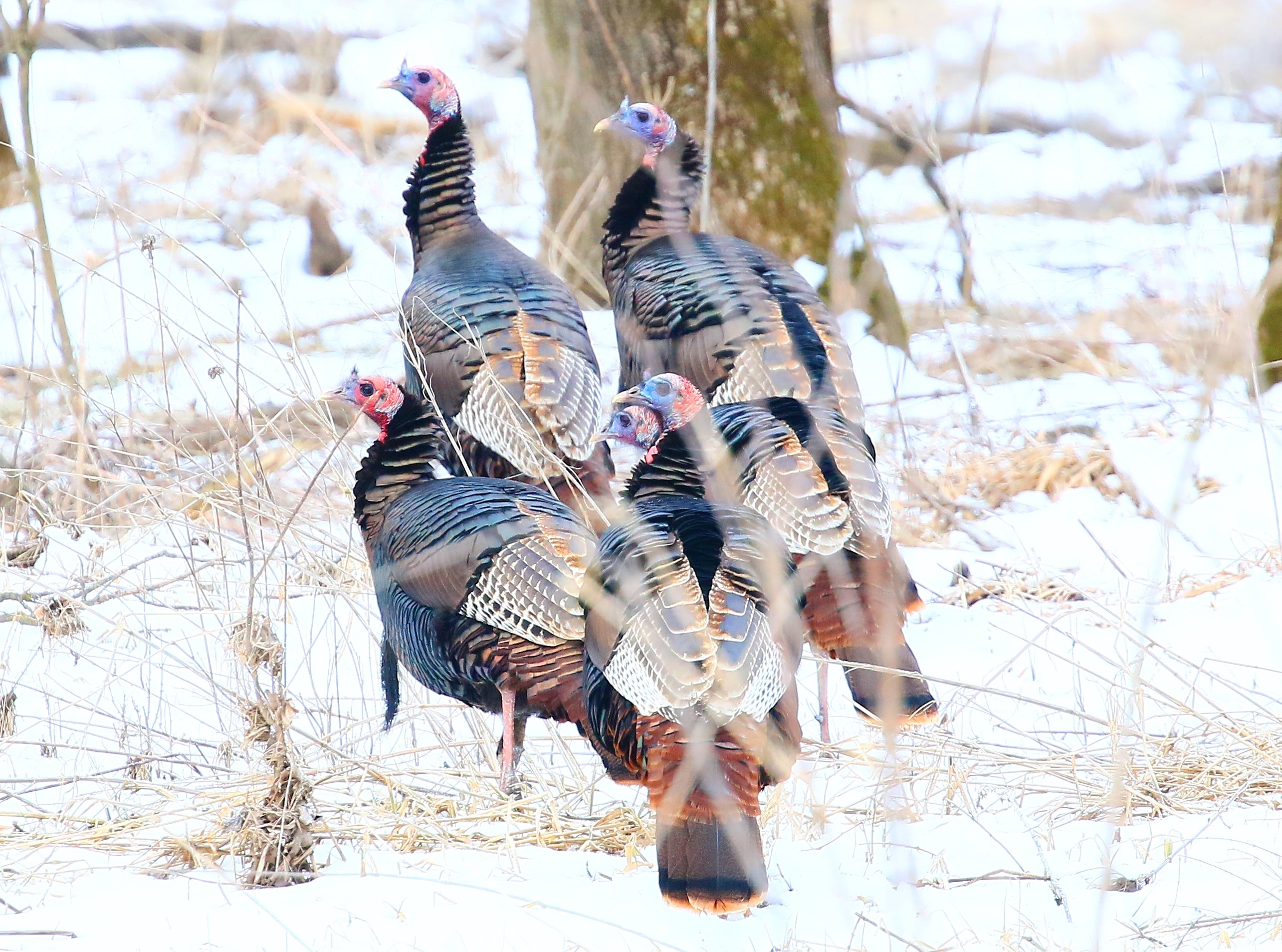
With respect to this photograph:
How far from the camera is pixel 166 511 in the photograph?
3756 millimetres

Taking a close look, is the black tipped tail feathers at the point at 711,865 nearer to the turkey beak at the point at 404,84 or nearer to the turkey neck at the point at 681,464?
the turkey neck at the point at 681,464

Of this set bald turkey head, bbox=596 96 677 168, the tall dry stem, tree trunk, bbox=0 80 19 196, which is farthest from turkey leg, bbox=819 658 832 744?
tree trunk, bbox=0 80 19 196

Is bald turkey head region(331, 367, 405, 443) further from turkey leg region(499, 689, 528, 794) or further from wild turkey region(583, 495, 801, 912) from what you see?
wild turkey region(583, 495, 801, 912)

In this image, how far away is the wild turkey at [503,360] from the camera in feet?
14.7

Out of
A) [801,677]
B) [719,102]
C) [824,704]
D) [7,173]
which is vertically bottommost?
[801,677]

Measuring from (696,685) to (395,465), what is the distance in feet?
4.76

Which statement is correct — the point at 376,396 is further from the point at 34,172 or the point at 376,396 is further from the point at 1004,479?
the point at 1004,479

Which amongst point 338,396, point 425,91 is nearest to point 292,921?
point 338,396

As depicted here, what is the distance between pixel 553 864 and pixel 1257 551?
3017 mm

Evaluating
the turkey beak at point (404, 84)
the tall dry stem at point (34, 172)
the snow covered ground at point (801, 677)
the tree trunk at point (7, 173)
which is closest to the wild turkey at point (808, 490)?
the snow covered ground at point (801, 677)

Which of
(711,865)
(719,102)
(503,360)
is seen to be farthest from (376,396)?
(719,102)

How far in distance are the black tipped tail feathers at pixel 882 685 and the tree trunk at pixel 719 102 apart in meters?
2.84

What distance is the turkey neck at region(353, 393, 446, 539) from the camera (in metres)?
3.96

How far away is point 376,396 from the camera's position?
400cm
